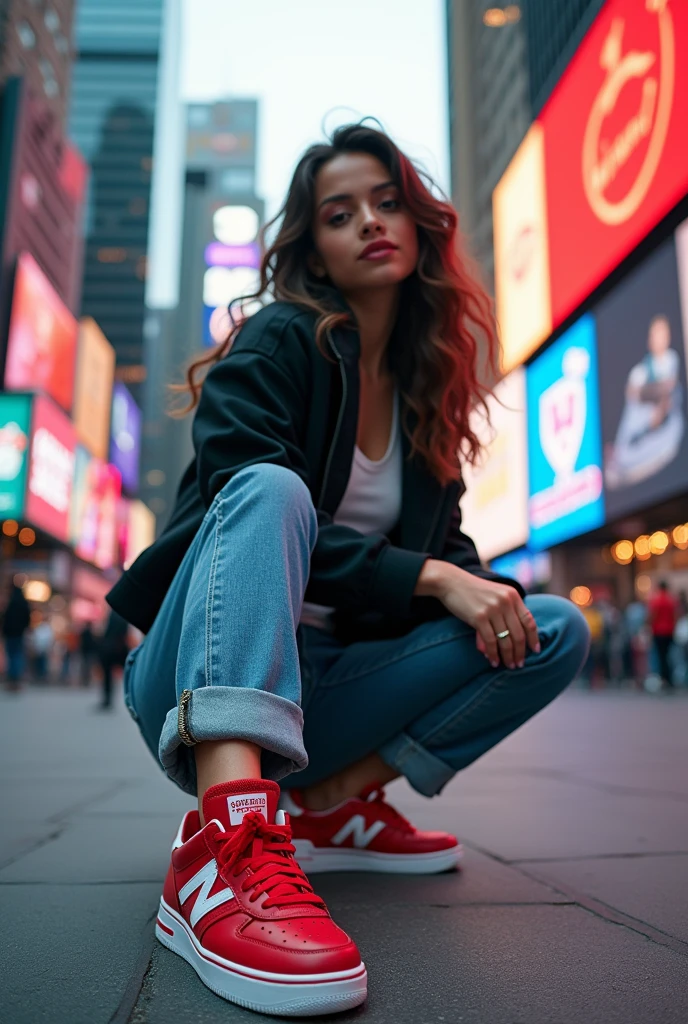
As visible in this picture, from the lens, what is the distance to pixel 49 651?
50.7ft

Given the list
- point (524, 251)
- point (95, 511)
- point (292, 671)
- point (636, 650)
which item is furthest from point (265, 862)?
point (95, 511)

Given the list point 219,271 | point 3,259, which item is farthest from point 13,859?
point 3,259

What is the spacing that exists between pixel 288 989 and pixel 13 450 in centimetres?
2249

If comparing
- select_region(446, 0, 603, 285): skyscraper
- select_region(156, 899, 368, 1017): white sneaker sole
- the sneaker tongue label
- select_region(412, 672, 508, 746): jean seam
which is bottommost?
select_region(156, 899, 368, 1017): white sneaker sole

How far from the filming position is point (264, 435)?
1129 mm

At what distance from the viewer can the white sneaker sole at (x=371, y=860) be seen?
4.38ft

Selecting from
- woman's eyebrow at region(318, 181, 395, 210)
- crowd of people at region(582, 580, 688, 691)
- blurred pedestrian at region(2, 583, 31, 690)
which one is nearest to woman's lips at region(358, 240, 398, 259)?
woman's eyebrow at region(318, 181, 395, 210)

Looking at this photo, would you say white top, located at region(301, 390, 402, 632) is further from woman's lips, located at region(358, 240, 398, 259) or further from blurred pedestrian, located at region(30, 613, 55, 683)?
blurred pedestrian, located at region(30, 613, 55, 683)

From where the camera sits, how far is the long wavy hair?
4.88ft

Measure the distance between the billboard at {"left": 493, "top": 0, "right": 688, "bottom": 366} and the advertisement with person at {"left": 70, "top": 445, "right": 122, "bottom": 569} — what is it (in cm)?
1627

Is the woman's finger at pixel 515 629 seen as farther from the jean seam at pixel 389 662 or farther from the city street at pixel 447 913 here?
the city street at pixel 447 913

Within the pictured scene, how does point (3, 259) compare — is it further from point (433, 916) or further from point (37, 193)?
point (433, 916)

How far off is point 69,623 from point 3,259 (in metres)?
11.9

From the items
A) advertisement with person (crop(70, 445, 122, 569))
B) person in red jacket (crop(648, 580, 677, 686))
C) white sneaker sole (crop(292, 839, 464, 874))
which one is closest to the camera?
white sneaker sole (crop(292, 839, 464, 874))
